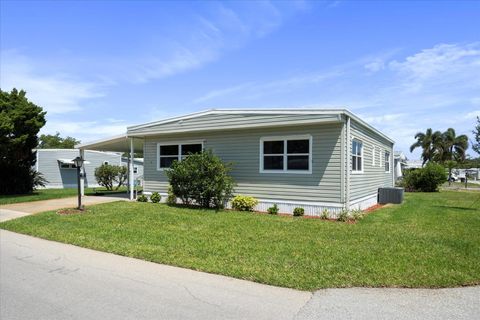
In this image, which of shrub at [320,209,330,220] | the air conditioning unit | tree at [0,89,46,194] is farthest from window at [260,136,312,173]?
tree at [0,89,46,194]

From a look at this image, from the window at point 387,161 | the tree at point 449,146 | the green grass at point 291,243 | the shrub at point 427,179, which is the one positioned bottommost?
the green grass at point 291,243

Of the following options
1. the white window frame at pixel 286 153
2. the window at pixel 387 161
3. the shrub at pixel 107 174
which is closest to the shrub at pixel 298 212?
the white window frame at pixel 286 153

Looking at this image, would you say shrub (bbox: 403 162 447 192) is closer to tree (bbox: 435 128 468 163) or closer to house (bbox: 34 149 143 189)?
house (bbox: 34 149 143 189)

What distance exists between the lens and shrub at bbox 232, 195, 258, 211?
1259 centimetres

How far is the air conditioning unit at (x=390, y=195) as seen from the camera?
16172mm

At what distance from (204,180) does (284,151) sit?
2931 mm

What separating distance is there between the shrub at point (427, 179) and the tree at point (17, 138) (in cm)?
2415

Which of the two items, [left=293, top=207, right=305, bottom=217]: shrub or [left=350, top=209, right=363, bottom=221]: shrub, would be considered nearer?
[left=350, top=209, right=363, bottom=221]: shrub

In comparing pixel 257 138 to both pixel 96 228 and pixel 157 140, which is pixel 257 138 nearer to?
pixel 157 140

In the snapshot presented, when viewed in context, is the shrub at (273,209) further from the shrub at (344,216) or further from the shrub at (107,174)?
the shrub at (107,174)

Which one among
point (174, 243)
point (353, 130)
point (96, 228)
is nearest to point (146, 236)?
point (174, 243)

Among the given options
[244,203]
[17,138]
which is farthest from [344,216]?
[17,138]

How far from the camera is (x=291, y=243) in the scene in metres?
7.46

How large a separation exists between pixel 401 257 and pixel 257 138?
7267mm
